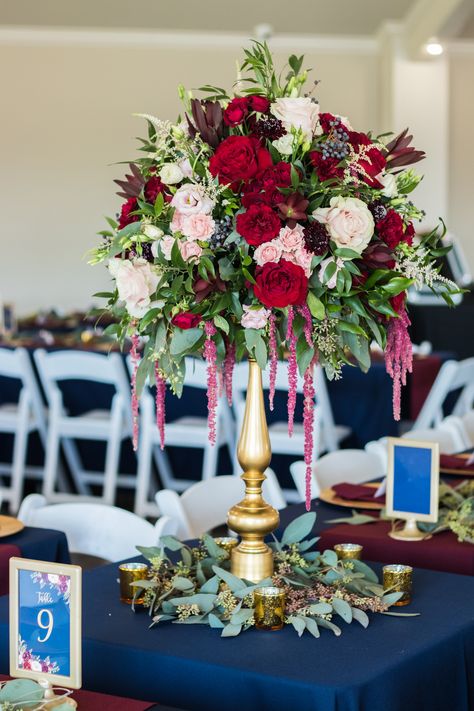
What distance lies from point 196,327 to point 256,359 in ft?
0.38

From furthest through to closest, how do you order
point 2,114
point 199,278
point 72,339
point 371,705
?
point 2,114, point 72,339, point 199,278, point 371,705

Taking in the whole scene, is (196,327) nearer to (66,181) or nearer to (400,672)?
(400,672)

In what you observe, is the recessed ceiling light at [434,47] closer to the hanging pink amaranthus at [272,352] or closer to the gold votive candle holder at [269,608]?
the hanging pink amaranthus at [272,352]

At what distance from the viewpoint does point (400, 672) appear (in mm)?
1655

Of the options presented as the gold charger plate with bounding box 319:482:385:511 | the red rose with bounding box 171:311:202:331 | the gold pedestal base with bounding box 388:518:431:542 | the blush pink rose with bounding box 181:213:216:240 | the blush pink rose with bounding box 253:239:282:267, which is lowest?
the gold pedestal base with bounding box 388:518:431:542

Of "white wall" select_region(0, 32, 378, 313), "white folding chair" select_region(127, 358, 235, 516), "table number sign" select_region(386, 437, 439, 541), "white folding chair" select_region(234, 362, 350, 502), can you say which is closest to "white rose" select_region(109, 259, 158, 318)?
"table number sign" select_region(386, 437, 439, 541)

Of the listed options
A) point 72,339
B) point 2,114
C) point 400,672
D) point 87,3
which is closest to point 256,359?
point 400,672

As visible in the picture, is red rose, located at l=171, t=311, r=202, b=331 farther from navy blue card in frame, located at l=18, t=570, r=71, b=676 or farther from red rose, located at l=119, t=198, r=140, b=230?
navy blue card in frame, located at l=18, t=570, r=71, b=676

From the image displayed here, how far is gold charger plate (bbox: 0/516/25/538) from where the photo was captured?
255 cm

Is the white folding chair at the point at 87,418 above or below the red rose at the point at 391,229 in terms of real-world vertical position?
below

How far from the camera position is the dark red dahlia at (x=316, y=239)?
1.78 m

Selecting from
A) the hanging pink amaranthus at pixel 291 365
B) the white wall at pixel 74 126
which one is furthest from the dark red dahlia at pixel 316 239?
the white wall at pixel 74 126

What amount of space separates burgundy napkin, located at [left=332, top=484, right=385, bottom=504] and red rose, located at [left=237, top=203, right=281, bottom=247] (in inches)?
46.9

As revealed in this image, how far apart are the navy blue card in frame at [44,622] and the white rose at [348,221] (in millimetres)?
706
